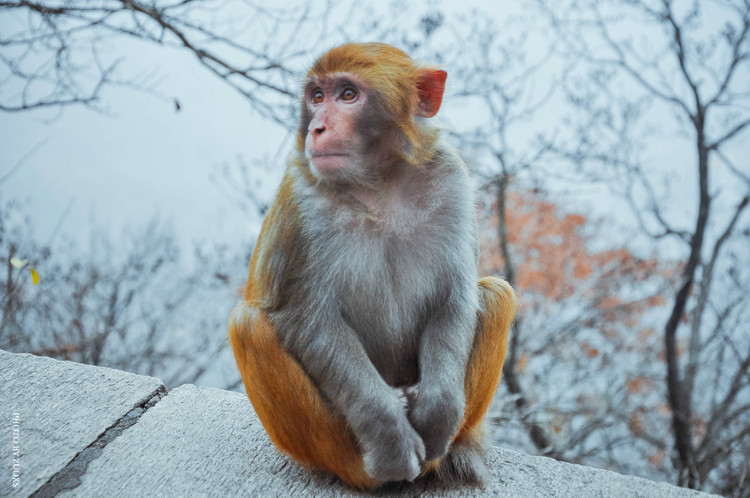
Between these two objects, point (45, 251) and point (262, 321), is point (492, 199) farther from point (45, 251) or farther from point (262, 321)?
point (262, 321)

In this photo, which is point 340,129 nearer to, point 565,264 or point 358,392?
point 358,392

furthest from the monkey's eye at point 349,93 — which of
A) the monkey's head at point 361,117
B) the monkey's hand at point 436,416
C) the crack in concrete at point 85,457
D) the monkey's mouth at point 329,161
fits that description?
the crack in concrete at point 85,457

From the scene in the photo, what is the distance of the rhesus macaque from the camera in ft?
8.00

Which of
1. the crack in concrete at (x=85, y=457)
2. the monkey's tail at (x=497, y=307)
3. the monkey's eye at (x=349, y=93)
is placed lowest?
the crack in concrete at (x=85, y=457)

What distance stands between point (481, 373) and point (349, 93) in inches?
→ 54.9

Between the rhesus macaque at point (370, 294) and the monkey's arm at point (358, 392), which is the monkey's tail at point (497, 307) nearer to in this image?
the rhesus macaque at point (370, 294)

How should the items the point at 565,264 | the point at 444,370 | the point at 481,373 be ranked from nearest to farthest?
1. the point at 444,370
2. the point at 481,373
3. the point at 565,264

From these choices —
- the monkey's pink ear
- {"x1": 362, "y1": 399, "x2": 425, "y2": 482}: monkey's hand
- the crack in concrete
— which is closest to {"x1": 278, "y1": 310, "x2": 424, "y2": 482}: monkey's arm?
{"x1": 362, "y1": 399, "x2": 425, "y2": 482}: monkey's hand

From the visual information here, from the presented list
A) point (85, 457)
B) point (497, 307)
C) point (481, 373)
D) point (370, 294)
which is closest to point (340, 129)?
point (370, 294)

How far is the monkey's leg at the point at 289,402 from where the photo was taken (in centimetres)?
246

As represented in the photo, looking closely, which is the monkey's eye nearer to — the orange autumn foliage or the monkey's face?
the monkey's face

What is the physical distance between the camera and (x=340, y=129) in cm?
248

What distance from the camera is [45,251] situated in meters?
6.38

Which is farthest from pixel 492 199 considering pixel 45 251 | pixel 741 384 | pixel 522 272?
pixel 45 251
